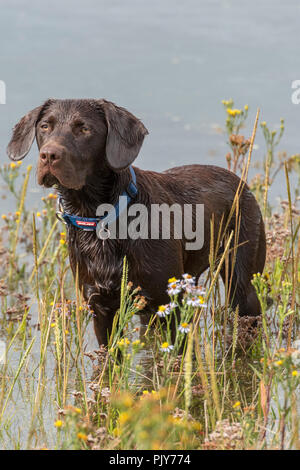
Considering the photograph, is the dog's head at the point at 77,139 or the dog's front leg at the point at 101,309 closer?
the dog's head at the point at 77,139

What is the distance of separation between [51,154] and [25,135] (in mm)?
577

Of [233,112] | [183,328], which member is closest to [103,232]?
A: [183,328]

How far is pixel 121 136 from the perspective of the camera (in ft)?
14.3

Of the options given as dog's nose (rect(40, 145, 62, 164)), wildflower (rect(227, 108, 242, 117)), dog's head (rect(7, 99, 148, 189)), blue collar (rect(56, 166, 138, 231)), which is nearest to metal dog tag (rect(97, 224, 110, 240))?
blue collar (rect(56, 166, 138, 231))

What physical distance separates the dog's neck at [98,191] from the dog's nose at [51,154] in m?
0.38

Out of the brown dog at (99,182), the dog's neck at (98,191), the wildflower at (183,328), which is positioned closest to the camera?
the wildflower at (183,328)

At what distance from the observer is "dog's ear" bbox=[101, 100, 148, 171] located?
427 cm

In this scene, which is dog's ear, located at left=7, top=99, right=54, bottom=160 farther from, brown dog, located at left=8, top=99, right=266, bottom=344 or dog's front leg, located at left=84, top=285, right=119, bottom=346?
dog's front leg, located at left=84, top=285, right=119, bottom=346

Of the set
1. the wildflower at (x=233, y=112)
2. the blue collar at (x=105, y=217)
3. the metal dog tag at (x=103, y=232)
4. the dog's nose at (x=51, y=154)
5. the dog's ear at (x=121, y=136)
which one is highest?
the wildflower at (x=233, y=112)

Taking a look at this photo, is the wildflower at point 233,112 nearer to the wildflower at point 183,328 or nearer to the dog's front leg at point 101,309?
the dog's front leg at point 101,309

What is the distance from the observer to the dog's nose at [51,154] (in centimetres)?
403

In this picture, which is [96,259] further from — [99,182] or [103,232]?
[99,182]

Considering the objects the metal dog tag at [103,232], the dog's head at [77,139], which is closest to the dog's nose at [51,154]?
the dog's head at [77,139]
